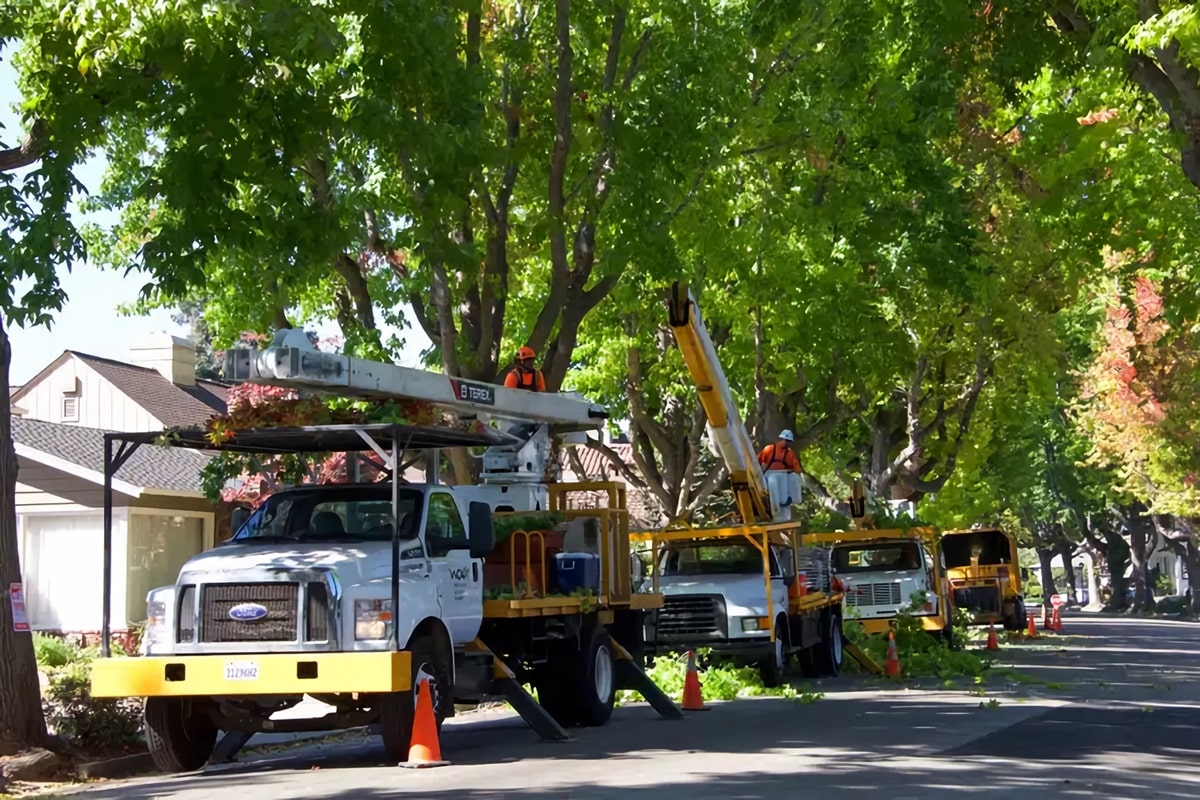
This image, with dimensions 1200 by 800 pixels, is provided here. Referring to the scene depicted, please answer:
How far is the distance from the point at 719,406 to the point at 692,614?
→ 2.83m

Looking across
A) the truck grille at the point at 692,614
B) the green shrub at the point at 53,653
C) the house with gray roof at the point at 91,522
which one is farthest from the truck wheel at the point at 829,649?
the house with gray roof at the point at 91,522

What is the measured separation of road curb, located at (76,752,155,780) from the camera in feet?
43.5

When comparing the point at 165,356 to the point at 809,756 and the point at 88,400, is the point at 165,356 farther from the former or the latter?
the point at 809,756

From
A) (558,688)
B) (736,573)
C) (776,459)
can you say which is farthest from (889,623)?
(558,688)

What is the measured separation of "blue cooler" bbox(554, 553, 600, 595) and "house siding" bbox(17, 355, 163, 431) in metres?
20.3

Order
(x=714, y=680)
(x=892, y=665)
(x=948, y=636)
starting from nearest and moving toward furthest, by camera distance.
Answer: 1. (x=714, y=680)
2. (x=892, y=665)
3. (x=948, y=636)

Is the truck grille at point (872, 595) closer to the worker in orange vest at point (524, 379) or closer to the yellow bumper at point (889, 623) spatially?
the yellow bumper at point (889, 623)

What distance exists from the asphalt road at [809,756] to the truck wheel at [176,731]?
0.27 metres

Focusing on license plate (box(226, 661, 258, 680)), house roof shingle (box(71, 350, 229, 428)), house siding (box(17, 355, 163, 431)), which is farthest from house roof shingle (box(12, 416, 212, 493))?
license plate (box(226, 661, 258, 680))

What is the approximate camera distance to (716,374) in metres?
21.7

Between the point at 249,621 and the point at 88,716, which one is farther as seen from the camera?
the point at 88,716

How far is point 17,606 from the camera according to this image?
1340 cm

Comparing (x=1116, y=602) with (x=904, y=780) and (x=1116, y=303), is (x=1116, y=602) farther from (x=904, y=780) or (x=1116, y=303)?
(x=904, y=780)

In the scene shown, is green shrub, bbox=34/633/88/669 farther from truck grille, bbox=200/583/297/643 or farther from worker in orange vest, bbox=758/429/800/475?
worker in orange vest, bbox=758/429/800/475
